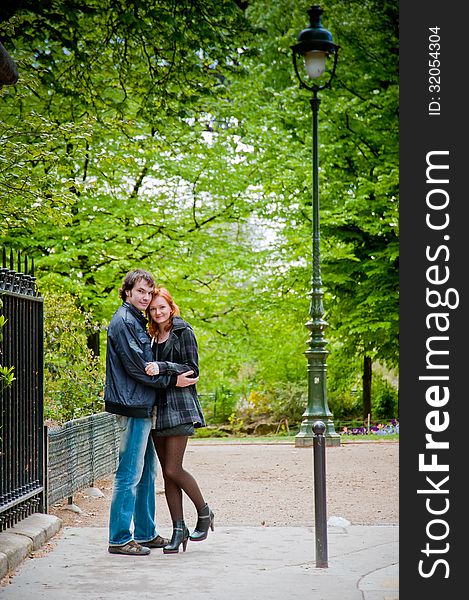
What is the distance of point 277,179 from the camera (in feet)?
76.5

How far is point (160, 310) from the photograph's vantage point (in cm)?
816

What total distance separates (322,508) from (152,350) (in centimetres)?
186

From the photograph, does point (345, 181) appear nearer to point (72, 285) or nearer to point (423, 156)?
point (72, 285)

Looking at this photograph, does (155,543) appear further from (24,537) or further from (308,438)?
(308,438)

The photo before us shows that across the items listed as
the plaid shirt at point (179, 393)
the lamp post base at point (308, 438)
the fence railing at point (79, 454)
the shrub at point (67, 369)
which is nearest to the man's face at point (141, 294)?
the plaid shirt at point (179, 393)

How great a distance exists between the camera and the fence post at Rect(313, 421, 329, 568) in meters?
7.43

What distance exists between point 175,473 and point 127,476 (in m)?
0.37

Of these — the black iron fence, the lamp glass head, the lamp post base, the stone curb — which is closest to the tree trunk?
the lamp post base

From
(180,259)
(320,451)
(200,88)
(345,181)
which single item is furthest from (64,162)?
(345,181)

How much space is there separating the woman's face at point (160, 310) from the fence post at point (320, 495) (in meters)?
1.52

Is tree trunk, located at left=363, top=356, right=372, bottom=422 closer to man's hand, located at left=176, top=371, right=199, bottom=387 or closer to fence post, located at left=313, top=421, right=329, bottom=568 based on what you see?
man's hand, located at left=176, top=371, right=199, bottom=387

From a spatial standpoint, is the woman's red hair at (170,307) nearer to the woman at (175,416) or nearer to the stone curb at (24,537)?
the woman at (175,416)

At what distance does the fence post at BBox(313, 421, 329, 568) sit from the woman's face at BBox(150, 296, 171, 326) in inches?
59.8

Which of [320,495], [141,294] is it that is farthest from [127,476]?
[320,495]
